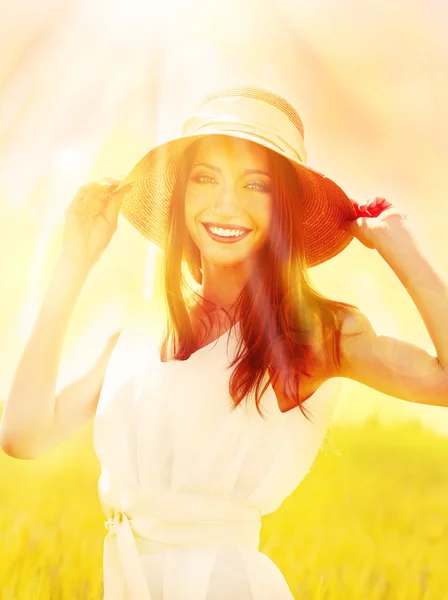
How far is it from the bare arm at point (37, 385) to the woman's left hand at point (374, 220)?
30.6 inches

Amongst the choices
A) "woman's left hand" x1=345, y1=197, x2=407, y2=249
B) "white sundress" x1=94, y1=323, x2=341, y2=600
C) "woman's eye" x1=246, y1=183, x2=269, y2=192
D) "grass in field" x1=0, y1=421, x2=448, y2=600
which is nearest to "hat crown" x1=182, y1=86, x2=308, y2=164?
"woman's eye" x1=246, y1=183, x2=269, y2=192

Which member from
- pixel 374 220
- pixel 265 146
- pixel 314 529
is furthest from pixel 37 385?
pixel 314 529

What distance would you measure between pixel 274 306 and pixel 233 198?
299 millimetres

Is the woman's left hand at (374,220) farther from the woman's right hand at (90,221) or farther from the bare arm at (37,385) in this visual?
the bare arm at (37,385)

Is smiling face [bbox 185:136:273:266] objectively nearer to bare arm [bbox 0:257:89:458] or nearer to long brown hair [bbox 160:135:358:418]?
long brown hair [bbox 160:135:358:418]

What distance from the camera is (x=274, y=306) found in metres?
1.87

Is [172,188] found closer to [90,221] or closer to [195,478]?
[90,221]

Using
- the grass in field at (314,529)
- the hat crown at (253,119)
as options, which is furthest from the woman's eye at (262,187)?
the grass in field at (314,529)

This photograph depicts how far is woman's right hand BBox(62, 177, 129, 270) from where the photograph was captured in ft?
6.44

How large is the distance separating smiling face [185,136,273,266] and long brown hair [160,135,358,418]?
3 centimetres

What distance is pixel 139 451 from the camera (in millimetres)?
1713

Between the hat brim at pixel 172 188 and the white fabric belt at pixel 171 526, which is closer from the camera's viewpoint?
the white fabric belt at pixel 171 526

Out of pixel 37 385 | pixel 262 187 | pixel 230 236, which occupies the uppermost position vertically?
pixel 262 187

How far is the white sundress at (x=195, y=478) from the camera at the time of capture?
1635 mm
